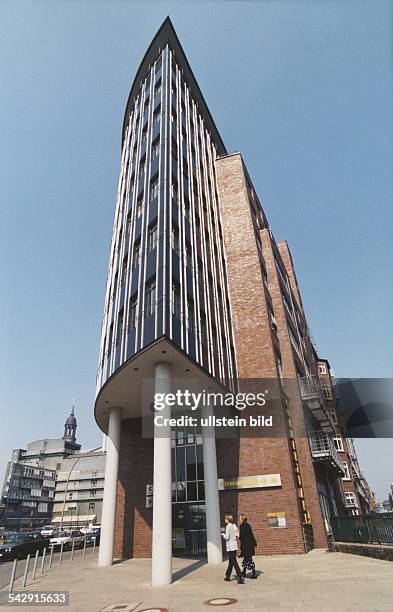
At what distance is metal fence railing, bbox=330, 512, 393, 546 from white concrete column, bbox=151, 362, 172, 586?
7608 mm

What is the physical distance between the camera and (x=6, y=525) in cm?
7844

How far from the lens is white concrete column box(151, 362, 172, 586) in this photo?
11703 millimetres

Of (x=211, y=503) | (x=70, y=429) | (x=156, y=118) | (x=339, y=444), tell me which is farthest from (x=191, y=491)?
(x=70, y=429)

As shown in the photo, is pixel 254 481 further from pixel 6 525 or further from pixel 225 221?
pixel 6 525

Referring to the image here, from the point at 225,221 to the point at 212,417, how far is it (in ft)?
51.7

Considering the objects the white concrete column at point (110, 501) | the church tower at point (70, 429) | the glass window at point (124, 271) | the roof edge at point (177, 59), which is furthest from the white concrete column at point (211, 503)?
the church tower at point (70, 429)

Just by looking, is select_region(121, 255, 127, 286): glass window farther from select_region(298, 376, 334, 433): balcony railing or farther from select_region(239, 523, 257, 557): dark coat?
select_region(298, 376, 334, 433): balcony railing

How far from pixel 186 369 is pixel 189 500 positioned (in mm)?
8035

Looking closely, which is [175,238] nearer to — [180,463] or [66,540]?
[180,463]

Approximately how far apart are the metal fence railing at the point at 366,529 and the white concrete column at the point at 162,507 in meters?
7.61

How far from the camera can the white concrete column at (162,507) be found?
1170cm

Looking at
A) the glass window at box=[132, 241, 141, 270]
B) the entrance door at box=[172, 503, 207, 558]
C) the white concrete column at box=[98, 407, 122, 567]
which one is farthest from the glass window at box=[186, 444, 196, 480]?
the glass window at box=[132, 241, 141, 270]

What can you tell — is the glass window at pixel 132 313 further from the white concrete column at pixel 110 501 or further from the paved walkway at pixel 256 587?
the paved walkway at pixel 256 587

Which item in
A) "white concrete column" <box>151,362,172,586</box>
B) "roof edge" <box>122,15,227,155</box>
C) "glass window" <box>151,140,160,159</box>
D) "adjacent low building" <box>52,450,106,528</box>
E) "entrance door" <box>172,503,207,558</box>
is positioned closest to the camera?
"white concrete column" <box>151,362,172,586</box>
